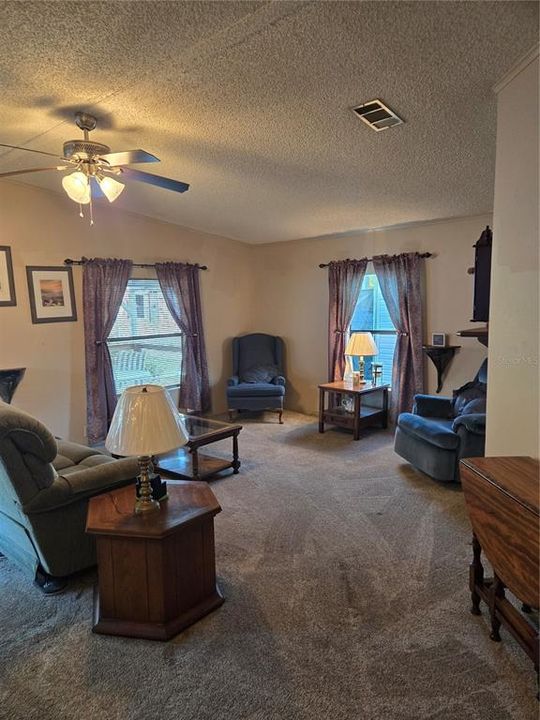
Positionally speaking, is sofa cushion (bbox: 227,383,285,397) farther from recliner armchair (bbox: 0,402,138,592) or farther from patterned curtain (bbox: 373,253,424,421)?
recliner armchair (bbox: 0,402,138,592)

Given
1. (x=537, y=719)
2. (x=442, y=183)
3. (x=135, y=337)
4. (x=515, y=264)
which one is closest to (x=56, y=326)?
(x=135, y=337)

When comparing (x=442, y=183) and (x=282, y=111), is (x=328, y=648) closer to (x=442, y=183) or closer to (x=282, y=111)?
(x=282, y=111)

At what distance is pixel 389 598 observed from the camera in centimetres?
225

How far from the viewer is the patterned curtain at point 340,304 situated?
5.35m

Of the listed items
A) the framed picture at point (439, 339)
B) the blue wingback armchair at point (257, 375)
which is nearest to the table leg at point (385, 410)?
the framed picture at point (439, 339)

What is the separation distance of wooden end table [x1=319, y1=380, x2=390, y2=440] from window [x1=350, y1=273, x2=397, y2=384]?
0.90 ft

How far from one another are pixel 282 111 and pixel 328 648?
2756 mm

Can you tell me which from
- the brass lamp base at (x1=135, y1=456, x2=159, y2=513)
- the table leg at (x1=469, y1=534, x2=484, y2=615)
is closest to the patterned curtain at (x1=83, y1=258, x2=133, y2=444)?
the brass lamp base at (x1=135, y1=456, x2=159, y2=513)

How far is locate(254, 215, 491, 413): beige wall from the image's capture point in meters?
4.61

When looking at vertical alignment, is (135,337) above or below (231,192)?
below

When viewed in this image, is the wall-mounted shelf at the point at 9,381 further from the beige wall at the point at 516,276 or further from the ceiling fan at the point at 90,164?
the beige wall at the point at 516,276

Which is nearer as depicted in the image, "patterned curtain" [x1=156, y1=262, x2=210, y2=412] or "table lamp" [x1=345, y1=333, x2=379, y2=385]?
"table lamp" [x1=345, y1=333, x2=379, y2=385]

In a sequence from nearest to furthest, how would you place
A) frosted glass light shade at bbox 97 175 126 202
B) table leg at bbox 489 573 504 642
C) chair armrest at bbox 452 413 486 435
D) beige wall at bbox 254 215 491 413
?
table leg at bbox 489 573 504 642, frosted glass light shade at bbox 97 175 126 202, chair armrest at bbox 452 413 486 435, beige wall at bbox 254 215 491 413

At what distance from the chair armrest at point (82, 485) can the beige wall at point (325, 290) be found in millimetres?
3505
